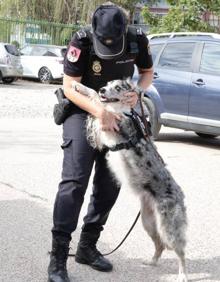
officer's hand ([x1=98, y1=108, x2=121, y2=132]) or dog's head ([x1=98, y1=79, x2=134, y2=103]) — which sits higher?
dog's head ([x1=98, y1=79, x2=134, y2=103])

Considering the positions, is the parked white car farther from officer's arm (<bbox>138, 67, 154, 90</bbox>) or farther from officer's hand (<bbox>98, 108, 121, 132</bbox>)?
officer's hand (<bbox>98, 108, 121, 132</bbox>)

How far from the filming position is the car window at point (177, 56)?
10.5m

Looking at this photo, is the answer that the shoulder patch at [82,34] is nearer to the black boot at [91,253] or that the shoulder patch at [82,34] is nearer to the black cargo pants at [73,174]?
the black cargo pants at [73,174]

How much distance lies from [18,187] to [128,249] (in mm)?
2407

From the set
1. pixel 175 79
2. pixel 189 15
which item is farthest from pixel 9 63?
pixel 175 79

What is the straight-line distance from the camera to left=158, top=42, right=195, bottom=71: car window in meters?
10.5

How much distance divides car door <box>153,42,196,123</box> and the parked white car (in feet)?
46.8

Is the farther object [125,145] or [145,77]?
[145,77]

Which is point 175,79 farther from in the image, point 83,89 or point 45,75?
point 45,75

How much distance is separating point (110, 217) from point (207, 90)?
4624 mm

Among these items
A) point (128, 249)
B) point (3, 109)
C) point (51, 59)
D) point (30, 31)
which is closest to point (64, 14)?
point (30, 31)

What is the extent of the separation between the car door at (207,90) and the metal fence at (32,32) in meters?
20.1

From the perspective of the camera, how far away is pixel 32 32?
30.8 m

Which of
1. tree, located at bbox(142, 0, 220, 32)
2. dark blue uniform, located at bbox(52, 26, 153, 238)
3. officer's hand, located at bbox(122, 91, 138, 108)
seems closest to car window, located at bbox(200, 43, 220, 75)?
dark blue uniform, located at bbox(52, 26, 153, 238)
